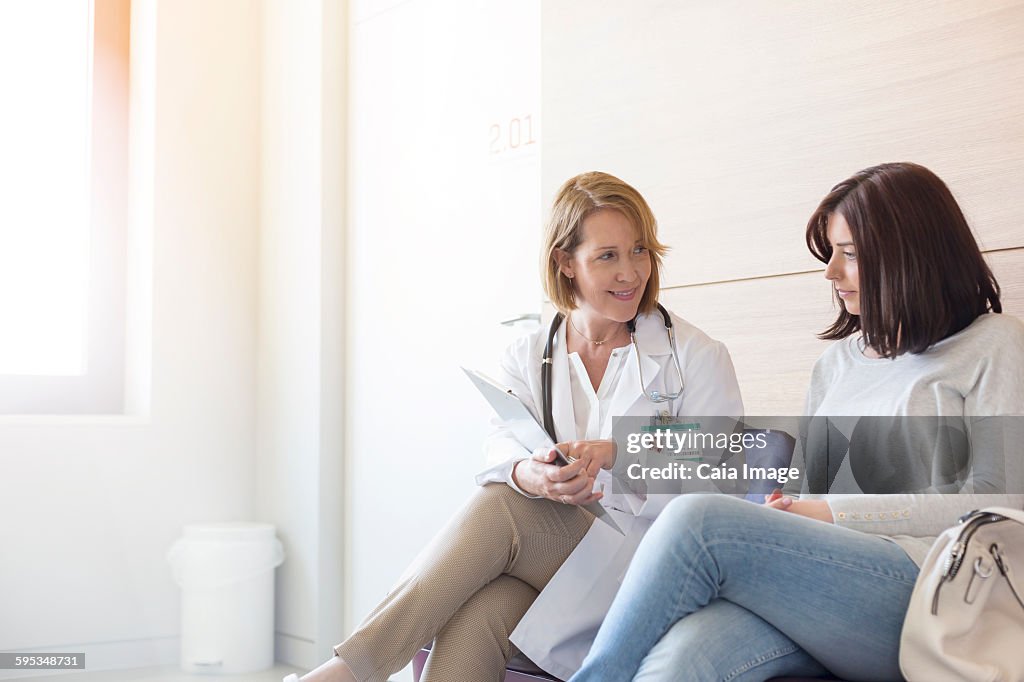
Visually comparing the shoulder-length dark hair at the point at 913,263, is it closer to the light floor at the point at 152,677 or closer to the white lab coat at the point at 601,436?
the white lab coat at the point at 601,436

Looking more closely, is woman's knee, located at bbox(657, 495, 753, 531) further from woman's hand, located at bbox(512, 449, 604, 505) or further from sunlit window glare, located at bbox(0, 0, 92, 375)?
sunlit window glare, located at bbox(0, 0, 92, 375)

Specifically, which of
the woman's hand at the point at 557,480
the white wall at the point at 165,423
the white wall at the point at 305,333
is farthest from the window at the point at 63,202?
the woman's hand at the point at 557,480

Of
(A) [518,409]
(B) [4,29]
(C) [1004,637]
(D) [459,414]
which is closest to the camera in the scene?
(C) [1004,637]

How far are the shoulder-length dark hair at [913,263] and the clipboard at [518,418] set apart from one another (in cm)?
56

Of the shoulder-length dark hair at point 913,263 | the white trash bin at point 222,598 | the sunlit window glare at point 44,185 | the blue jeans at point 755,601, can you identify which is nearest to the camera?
the blue jeans at point 755,601

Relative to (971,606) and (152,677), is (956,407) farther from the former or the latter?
(152,677)

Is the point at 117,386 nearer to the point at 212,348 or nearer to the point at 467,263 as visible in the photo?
the point at 212,348

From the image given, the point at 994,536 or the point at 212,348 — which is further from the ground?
the point at 212,348

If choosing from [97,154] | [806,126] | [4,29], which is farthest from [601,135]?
[4,29]

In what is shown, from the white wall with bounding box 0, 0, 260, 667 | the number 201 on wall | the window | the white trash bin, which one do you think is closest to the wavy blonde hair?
the number 201 on wall

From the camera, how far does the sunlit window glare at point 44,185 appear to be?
11.3 ft

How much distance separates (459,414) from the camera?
3.06 metres

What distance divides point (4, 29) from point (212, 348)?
4.33ft

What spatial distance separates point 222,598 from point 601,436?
1929mm
